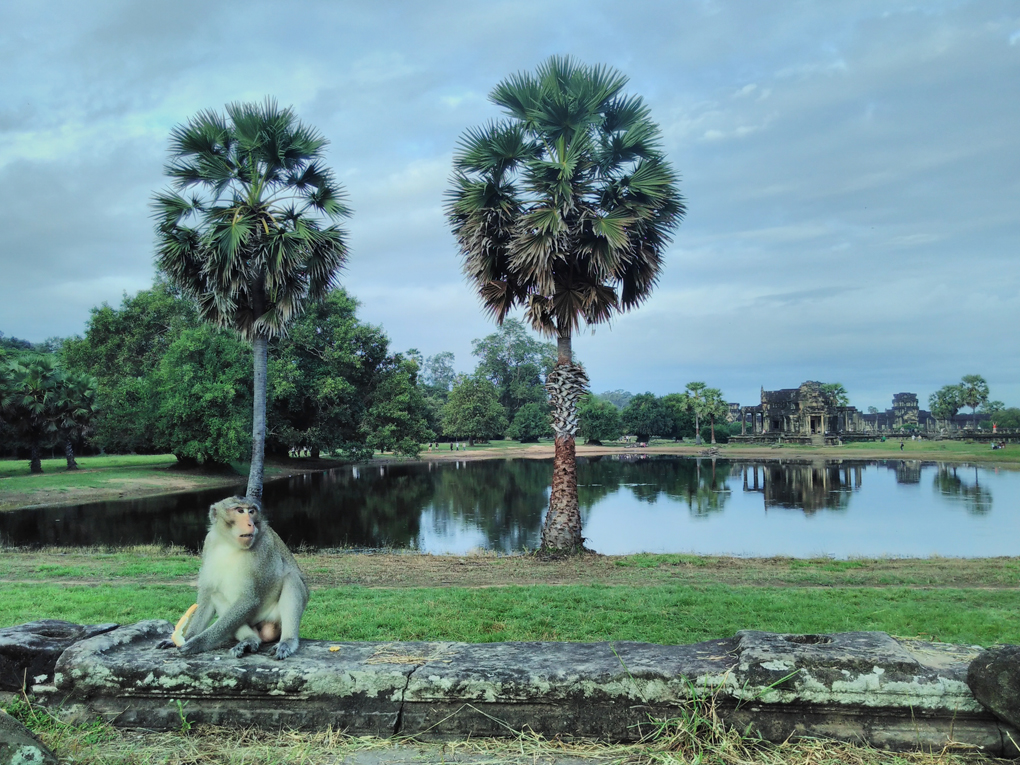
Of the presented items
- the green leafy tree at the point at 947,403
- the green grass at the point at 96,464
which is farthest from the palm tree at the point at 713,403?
the green grass at the point at 96,464

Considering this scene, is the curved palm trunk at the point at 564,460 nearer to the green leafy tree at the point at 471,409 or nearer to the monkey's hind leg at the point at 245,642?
the monkey's hind leg at the point at 245,642

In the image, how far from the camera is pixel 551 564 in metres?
13.1

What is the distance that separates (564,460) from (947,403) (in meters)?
93.0

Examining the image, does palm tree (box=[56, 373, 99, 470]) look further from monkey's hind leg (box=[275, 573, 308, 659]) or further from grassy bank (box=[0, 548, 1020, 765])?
monkey's hind leg (box=[275, 573, 308, 659])

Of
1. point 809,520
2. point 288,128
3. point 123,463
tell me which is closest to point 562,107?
point 288,128

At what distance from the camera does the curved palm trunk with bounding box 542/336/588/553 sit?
14.2 metres

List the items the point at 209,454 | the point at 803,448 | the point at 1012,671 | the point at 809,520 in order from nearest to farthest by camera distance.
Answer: the point at 1012,671 → the point at 809,520 → the point at 209,454 → the point at 803,448

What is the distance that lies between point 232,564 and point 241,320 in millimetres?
13554

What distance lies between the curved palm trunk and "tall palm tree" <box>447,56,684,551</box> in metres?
0.02

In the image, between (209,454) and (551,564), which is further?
(209,454)

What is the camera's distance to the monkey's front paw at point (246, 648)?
124 inches

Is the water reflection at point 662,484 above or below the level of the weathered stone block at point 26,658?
below

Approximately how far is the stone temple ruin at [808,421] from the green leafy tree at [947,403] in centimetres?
99

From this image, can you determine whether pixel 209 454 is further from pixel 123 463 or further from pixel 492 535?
pixel 492 535
